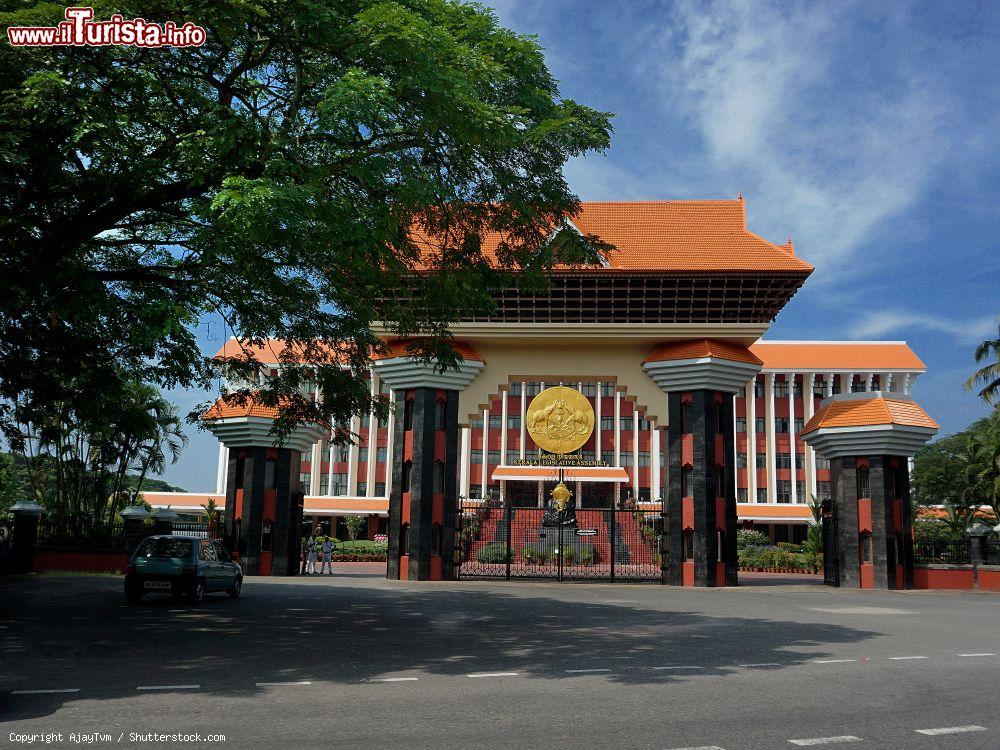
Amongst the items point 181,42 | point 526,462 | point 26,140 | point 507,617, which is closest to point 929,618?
point 507,617

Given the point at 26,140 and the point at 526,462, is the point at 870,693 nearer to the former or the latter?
the point at 26,140

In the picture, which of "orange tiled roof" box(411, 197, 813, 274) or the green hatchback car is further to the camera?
"orange tiled roof" box(411, 197, 813, 274)

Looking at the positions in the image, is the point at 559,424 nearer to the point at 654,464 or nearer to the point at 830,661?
the point at 830,661

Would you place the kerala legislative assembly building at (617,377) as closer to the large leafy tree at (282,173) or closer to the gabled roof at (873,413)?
the gabled roof at (873,413)

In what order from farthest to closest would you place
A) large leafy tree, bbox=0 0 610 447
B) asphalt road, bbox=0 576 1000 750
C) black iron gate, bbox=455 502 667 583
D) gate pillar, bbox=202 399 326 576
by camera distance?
black iron gate, bbox=455 502 667 583, gate pillar, bbox=202 399 326 576, large leafy tree, bbox=0 0 610 447, asphalt road, bbox=0 576 1000 750

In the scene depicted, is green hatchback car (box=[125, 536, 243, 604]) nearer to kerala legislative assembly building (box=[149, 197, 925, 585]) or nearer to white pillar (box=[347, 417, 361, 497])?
kerala legislative assembly building (box=[149, 197, 925, 585])

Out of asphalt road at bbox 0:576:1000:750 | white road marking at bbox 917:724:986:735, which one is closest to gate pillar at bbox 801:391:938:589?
asphalt road at bbox 0:576:1000:750

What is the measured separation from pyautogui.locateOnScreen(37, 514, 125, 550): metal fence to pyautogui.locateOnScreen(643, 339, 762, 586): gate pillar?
54.6ft

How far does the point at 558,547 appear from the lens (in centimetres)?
3216

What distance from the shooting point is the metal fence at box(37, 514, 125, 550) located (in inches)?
993

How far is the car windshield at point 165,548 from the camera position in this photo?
16922 mm

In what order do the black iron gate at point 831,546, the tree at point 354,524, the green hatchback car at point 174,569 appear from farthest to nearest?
the tree at point 354,524
the black iron gate at point 831,546
the green hatchback car at point 174,569

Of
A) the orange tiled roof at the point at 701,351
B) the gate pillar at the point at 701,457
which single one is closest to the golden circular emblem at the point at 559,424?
the gate pillar at the point at 701,457

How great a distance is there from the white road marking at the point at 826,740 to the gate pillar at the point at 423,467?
18.9 meters
